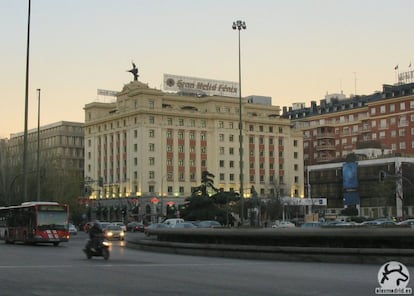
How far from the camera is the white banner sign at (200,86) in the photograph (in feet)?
431

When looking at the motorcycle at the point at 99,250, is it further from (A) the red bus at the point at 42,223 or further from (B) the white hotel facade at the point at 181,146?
(B) the white hotel facade at the point at 181,146

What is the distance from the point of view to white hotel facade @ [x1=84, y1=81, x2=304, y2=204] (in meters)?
126

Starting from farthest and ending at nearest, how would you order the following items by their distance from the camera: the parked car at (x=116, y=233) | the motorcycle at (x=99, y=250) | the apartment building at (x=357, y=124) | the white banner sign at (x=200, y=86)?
the apartment building at (x=357, y=124) → the white banner sign at (x=200, y=86) → the parked car at (x=116, y=233) → the motorcycle at (x=99, y=250)

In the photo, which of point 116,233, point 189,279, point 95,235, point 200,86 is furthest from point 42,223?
point 200,86

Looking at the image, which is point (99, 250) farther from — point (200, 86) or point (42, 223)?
point (200, 86)

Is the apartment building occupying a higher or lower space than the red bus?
higher

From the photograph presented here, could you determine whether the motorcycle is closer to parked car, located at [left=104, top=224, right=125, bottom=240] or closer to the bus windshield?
the bus windshield

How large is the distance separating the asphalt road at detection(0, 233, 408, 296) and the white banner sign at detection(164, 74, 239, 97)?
360 ft

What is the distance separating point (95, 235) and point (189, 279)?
1016 centimetres

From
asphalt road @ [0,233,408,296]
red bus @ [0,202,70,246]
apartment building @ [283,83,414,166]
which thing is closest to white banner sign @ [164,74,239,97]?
apartment building @ [283,83,414,166]

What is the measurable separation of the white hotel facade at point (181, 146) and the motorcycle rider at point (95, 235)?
97281 mm

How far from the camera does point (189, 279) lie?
17.0m

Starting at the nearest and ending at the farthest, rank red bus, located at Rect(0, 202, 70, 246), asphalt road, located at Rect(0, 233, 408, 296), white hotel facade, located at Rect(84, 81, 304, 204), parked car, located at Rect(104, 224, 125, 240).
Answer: asphalt road, located at Rect(0, 233, 408, 296), red bus, located at Rect(0, 202, 70, 246), parked car, located at Rect(104, 224, 125, 240), white hotel facade, located at Rect(84, 81, 304, 204)

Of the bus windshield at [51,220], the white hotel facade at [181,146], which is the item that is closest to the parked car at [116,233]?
the bus windshield at [51,220]
